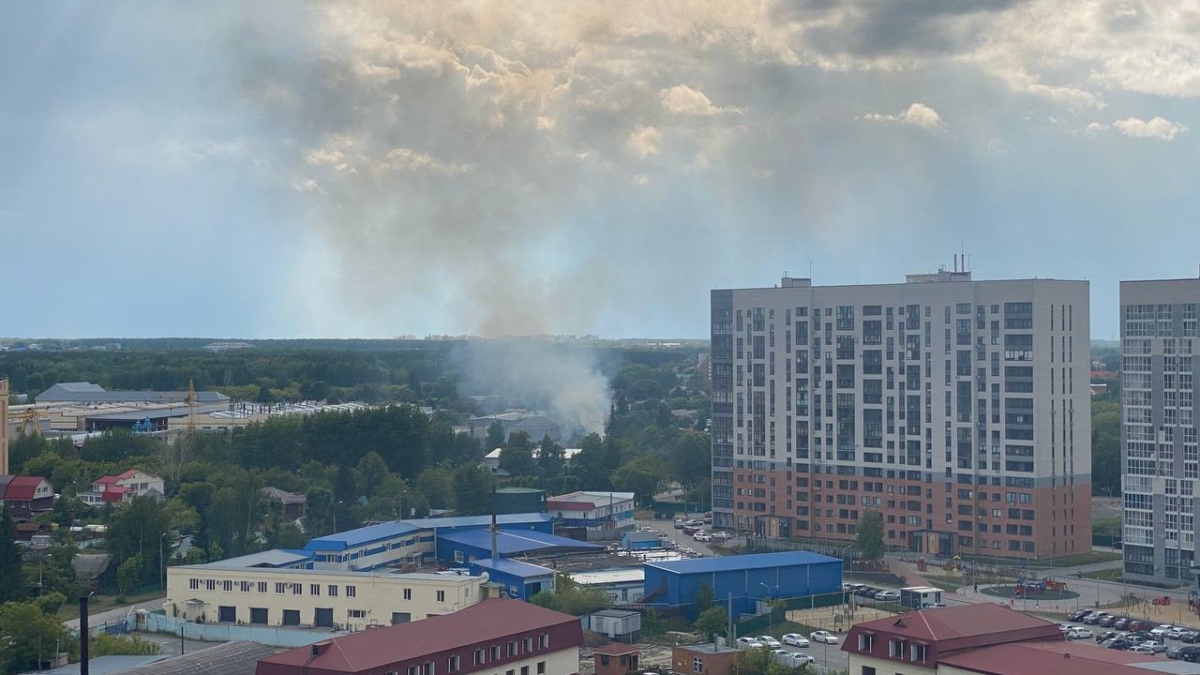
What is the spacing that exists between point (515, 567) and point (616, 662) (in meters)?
5.13

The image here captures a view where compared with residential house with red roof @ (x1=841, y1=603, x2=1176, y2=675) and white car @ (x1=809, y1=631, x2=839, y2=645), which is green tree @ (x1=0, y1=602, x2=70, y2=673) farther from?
white car @ (x1=809, y1=631, x2=839, y2=645)

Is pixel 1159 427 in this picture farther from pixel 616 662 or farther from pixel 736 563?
pixel 616 662

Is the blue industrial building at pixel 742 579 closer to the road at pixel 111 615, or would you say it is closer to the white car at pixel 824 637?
the white car at pixel 824 637

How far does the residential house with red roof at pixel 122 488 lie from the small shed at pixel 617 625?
13.8 meters

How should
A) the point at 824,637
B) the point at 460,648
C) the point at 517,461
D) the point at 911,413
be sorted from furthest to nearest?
1. the point at 517,461
2. the point at 911,413
3. the point at 824,637
4. the point at 460,648

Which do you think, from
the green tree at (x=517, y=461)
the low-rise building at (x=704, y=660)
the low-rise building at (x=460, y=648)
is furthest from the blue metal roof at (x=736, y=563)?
the green tree at (x=517, y=461)

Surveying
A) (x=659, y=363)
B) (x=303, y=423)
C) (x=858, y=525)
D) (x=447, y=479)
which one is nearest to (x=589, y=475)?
(x=447, y=479)

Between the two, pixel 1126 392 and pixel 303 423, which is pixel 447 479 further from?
pixel 1126 392

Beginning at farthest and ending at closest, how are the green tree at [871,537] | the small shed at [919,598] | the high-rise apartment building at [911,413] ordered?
the high-rise apartment building at [911,413] < the green tree at [871,537] < the small shed at [919,598]

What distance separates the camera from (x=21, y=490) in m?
29.0

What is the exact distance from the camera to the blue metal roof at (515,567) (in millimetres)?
20734

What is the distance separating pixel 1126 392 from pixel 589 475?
14966mm

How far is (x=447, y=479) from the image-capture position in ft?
101

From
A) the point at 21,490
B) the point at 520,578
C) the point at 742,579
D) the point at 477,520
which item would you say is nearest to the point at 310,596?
the point at 520,578
